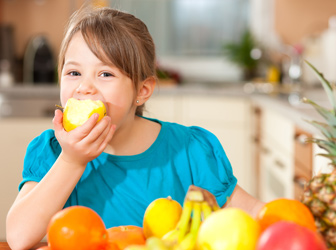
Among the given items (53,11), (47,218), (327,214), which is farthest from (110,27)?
(53,11)

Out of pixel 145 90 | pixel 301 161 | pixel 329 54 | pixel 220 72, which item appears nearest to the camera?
pixel 145 90

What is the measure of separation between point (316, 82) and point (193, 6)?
133 centimetres

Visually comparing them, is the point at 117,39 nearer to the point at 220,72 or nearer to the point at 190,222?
the point at 190,222

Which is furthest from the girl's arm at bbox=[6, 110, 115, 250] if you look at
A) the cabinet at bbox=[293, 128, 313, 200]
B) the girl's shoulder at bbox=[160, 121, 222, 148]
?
the cabinet at bbox=[293, 128, 313, 200]

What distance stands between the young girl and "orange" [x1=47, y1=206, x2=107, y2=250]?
0.64 ft

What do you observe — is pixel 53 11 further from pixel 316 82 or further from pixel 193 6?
pixel 316 82

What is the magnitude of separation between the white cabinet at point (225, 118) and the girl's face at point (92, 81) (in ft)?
8.12

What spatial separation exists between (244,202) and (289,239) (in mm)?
511

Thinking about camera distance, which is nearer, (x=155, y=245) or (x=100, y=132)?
(x=155, y=245)

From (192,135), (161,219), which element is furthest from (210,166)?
(161,219)

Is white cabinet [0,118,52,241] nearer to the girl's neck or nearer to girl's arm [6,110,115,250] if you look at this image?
the girl's neck

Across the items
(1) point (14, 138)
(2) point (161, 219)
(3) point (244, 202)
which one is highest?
(2) point (161, 219)

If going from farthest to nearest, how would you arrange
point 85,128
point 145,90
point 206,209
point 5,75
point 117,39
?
A: point 5,75, point 145,90, point 117,39, point 85,128, point 206,209

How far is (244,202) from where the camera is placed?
3.39ft
